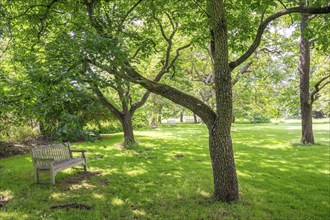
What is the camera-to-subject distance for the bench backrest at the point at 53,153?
274 inches

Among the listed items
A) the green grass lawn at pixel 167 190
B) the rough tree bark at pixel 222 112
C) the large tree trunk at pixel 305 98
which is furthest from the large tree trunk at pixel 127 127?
the large tree trunk at pixel 305 98

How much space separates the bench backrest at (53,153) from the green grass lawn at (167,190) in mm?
564

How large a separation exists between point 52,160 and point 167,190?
3.18m

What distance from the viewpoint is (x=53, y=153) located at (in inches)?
292

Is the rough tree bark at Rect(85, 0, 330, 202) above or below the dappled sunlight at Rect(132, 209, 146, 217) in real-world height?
above

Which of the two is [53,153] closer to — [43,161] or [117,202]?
[43,161]

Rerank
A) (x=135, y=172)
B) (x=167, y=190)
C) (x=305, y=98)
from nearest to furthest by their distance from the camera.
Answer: (x=167, y=190), (x=135, y=172), (x=305, y=98)

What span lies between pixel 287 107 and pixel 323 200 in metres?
11.2

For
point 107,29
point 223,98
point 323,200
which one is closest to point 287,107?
point 323,200

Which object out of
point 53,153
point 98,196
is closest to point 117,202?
point 98,196

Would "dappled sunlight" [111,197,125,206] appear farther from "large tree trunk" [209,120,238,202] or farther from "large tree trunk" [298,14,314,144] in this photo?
"large tree trunk" [298,14,314,144]

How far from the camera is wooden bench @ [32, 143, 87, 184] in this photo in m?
6.53

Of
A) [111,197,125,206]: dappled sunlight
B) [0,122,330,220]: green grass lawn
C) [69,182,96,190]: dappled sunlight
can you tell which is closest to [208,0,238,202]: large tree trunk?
[0,122,330,220]: green grass lawn

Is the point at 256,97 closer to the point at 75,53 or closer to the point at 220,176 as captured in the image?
the point at 220,176
